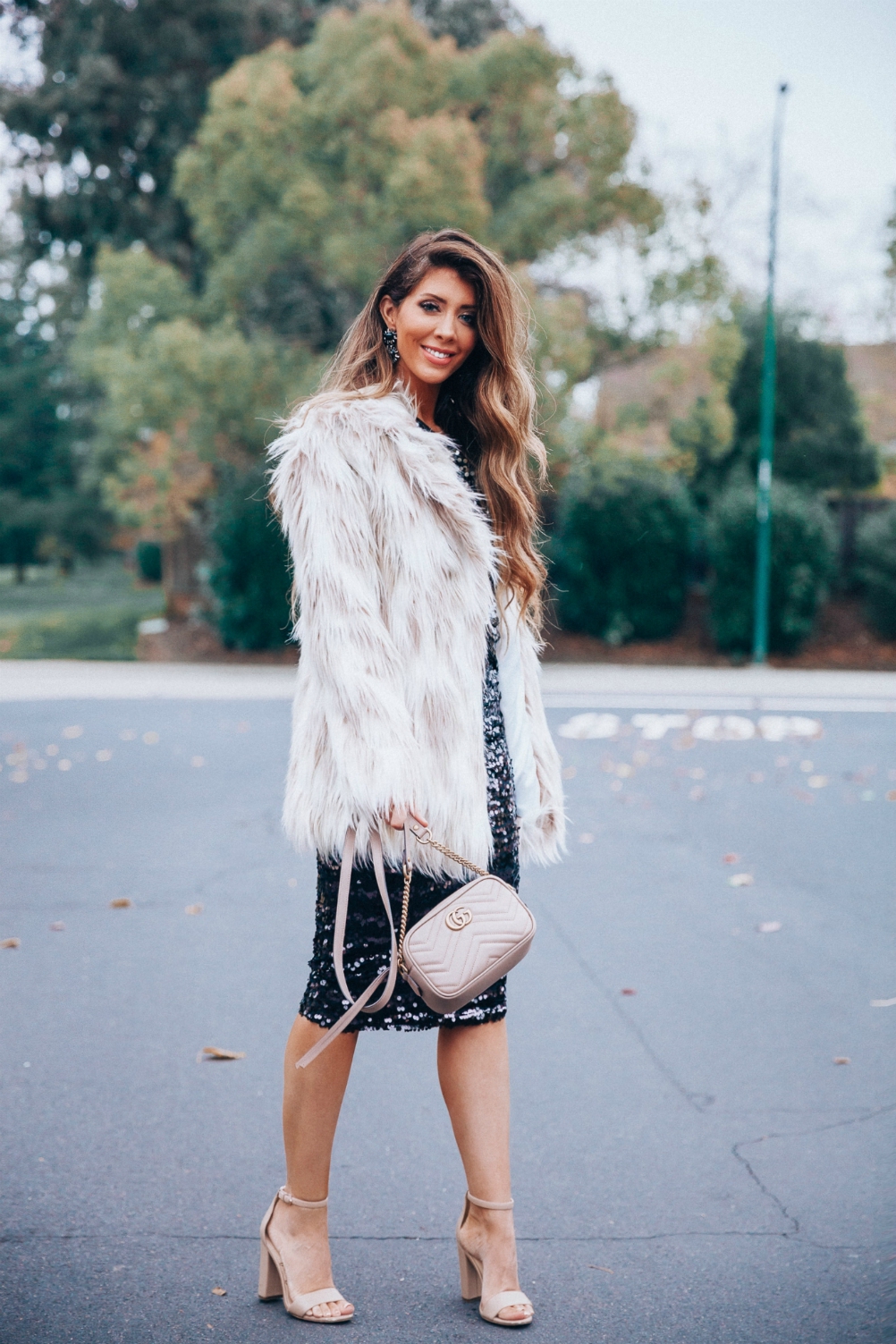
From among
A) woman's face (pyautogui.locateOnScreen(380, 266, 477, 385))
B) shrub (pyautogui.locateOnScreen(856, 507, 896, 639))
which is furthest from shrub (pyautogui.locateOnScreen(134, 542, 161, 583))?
woman's face (pyautogui.locateOnScreen(380, 266, 477, 385))

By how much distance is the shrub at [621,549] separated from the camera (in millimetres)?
20094

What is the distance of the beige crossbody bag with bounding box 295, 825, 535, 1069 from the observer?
7.56ft

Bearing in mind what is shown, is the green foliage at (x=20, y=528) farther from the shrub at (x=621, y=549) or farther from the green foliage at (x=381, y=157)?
the shrub at (x=621, y=549)

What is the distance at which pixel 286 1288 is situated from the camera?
2.47 metres

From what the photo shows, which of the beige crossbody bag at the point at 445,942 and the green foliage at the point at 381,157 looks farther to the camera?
the green foliage at the point at 381,157

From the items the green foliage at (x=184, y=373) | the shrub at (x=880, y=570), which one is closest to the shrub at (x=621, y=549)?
the shrub at (x=880, y=570)

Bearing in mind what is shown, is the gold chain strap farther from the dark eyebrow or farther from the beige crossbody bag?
the dark eyebrow

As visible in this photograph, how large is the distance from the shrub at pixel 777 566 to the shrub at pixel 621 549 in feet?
2.27

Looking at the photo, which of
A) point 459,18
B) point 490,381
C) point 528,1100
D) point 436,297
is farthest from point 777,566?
point 436,297

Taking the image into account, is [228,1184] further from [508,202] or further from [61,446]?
[61,446]

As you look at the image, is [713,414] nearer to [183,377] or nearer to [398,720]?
[183,377]

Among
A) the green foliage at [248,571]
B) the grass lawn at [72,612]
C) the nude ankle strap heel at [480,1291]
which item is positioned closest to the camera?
the nude ankle strap heel at [480,1291]

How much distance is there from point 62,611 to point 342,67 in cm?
1816

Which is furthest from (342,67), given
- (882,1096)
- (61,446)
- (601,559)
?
(61,446)
